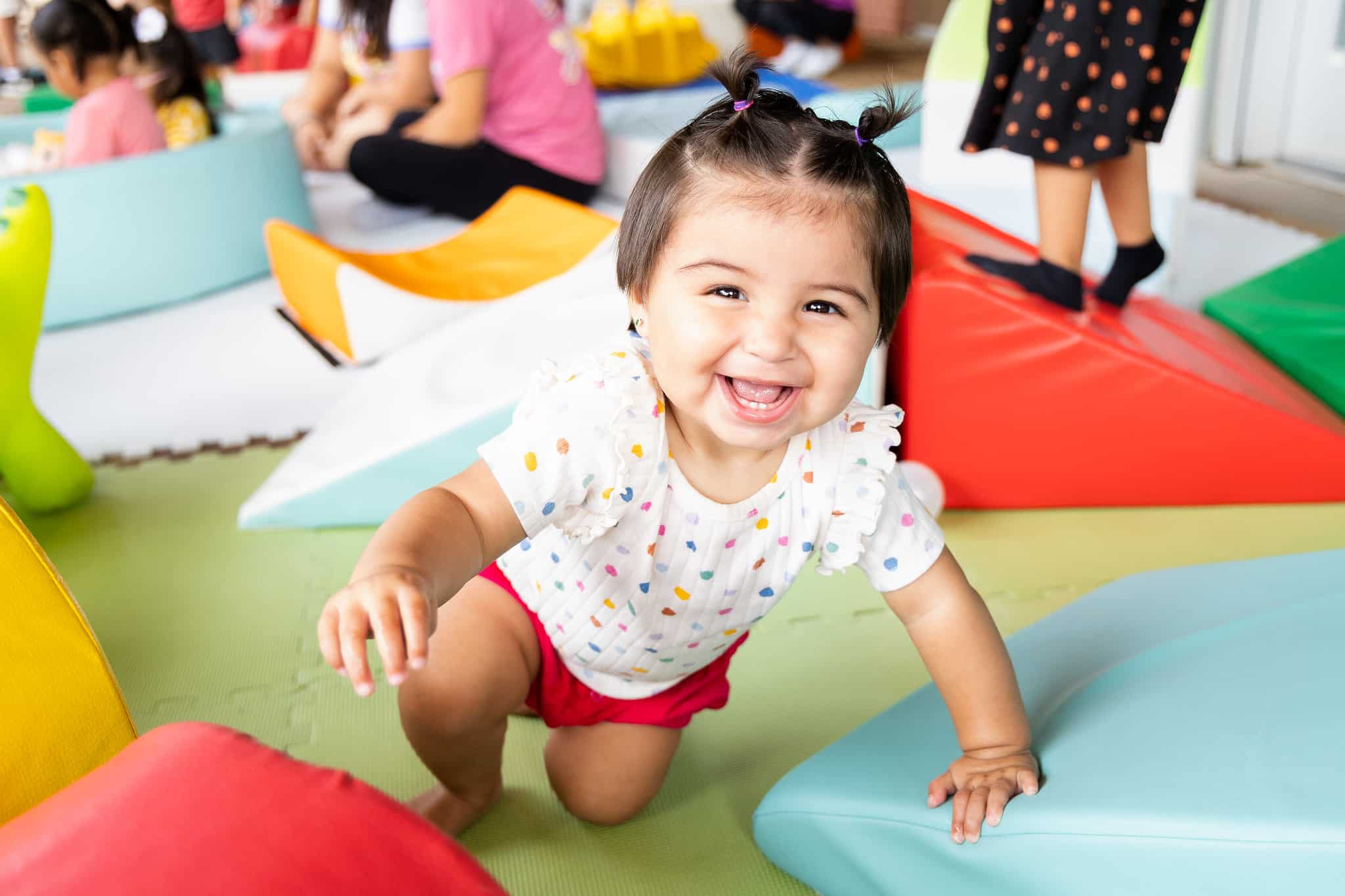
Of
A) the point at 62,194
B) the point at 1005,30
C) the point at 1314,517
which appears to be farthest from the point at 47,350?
the point at 1314,517

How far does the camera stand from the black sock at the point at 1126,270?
5.73 feet

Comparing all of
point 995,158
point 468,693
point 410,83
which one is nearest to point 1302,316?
point 995,158

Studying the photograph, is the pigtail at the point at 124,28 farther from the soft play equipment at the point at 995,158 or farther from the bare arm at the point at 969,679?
the bare arm at the point at 969,679

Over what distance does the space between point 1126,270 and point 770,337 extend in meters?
1.21

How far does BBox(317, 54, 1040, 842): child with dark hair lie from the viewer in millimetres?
749

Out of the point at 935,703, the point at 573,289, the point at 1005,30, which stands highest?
the point at 1005,30

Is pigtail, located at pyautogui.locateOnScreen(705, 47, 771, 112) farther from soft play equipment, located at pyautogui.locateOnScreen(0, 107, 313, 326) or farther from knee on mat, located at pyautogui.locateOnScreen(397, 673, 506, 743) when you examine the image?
soft play equipment, located at pyautogui.locateOnScreen(0, 107, 313, 326)

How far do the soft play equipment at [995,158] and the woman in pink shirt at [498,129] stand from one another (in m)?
0.95

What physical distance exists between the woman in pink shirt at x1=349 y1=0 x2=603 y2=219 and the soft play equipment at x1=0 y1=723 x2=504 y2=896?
8.15ft

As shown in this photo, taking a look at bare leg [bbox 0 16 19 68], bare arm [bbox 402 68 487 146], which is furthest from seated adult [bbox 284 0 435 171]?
bare leg [bbox 0 16 19 68]

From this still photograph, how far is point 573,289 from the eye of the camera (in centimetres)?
173

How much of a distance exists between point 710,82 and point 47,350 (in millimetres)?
2764

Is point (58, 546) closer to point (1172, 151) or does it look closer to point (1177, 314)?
point (1177, 314)

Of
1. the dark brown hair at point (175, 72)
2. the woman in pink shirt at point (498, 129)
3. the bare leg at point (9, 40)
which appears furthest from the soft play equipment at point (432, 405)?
the bare leg at point (9, 40)
